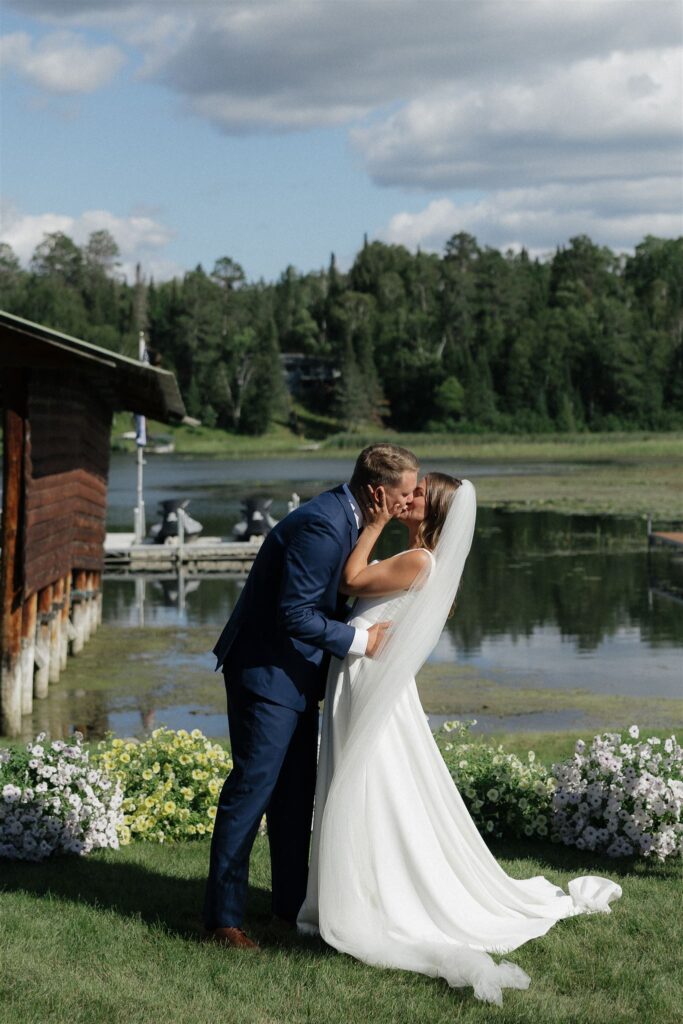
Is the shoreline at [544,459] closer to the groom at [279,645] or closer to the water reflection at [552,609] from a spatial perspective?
the water reflection at [552,609]

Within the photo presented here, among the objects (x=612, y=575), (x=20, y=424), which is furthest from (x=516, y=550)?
(x=20, y=424)

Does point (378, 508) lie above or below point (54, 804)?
above

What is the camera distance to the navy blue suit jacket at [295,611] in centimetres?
542

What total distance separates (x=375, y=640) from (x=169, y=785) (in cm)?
255

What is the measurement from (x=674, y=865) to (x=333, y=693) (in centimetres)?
244

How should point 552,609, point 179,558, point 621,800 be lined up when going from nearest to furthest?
point 621,800 < point 552,609 < point 179,558

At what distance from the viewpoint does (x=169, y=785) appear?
7598mm

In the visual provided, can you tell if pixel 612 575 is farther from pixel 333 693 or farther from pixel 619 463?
pixel 619 463

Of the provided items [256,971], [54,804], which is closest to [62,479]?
[54,804]

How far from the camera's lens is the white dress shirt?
549 cm

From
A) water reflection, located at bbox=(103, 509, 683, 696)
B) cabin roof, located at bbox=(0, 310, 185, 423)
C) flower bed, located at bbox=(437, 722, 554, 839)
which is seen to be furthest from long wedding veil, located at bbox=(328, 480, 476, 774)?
water reflection, located at bbox=(103, 509, 683, 696)

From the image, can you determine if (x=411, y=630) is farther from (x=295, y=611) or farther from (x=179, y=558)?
(x=179, y=558)

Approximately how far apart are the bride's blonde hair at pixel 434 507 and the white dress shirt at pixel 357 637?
33 cm

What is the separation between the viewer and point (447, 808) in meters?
5.62
